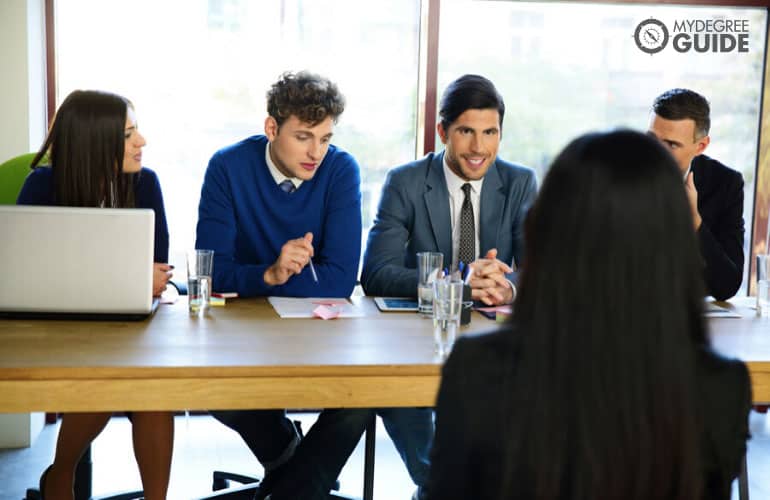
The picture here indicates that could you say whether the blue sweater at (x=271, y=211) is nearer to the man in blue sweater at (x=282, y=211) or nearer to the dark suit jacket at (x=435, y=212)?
the man in blue sweater at (x=282, y=211)

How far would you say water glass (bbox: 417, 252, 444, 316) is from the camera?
7.06 ft

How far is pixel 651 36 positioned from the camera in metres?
3.88

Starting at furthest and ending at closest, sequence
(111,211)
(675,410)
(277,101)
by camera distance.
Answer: (277,101) → (111,211) → (675,410)

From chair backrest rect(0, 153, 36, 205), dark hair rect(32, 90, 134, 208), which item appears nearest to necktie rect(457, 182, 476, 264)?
dark hair rect(32, 90, 134, 208)

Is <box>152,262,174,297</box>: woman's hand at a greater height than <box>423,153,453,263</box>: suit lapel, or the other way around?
<box>423,153,453,263</box>: suit lapel

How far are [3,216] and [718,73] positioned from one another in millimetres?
3139

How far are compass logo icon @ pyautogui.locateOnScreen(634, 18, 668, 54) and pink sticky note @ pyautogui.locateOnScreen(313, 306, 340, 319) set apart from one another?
233 centimetres

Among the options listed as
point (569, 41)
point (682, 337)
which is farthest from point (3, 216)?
point (569, 41)

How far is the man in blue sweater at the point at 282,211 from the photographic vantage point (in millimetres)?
→ 2506

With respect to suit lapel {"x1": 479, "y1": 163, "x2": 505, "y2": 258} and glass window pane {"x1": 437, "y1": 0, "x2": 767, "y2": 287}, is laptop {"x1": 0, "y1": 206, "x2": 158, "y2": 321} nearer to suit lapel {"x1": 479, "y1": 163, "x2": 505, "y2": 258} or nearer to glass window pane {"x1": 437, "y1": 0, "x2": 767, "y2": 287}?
suit lapel {"x1": 479, "y1": 163, "x2": 505, "y2": 258}

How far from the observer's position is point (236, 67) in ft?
12.1

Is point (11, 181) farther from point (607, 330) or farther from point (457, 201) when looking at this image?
point (607, 330)

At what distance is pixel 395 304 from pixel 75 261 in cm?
84

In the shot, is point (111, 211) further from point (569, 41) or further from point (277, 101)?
point (569, 41)
